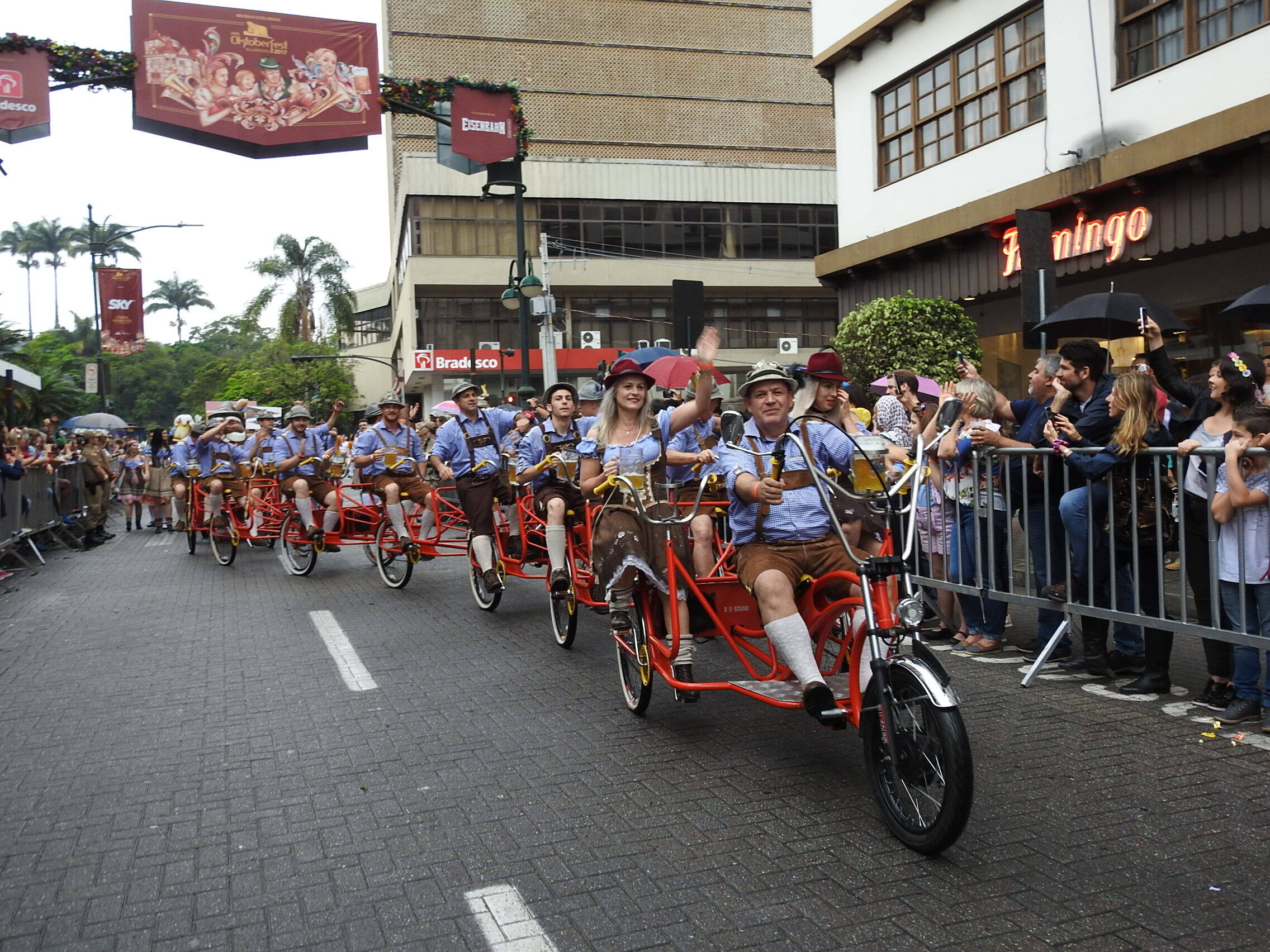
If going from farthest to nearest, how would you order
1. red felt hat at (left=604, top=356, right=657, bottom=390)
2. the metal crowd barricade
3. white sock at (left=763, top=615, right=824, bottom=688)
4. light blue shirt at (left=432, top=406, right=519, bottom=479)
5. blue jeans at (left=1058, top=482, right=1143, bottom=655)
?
light blue shirt at (left=432, top=406, right=519, bottom=479) < red felt hat at (left=604, top=356, right=657, bottom=390) < blue jeans at (left=1058, top=482, right=1143, bottom=655) < the metal crowd barricade < white sock at (left=763, top=615, right=824, bottom=688)

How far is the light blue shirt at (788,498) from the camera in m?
5.19

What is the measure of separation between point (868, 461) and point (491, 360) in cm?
4634

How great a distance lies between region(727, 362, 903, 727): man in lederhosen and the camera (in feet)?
16.2

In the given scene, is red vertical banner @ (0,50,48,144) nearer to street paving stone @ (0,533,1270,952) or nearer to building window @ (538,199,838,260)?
street paving stone @ (0,533,1270,952)

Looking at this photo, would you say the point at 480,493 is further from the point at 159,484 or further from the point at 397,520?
the point at 159,484

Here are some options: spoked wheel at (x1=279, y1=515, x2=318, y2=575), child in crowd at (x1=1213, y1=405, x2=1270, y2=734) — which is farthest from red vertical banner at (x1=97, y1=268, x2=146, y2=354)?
child in crowd at (x1=1213, y1=405, x2=1270, y2=734)

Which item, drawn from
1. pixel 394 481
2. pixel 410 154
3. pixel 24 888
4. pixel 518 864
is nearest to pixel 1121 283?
pixel 394 481

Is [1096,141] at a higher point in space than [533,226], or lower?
lower

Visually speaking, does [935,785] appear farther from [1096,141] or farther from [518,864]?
[1096,141]

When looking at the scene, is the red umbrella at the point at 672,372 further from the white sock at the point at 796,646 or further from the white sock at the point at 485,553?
the white sock at the point at 796,646

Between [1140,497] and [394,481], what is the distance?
7871mm

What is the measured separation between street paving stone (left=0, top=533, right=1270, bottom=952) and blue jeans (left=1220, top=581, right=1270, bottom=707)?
0.45 m

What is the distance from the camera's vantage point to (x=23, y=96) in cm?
1538

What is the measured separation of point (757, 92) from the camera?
203 ft
